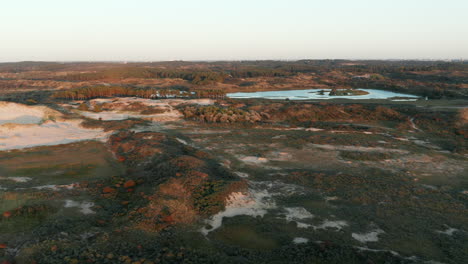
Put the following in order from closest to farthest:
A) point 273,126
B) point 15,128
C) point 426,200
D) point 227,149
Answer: point 426,200 → point 227,149 → point 15,128 → point 273,126

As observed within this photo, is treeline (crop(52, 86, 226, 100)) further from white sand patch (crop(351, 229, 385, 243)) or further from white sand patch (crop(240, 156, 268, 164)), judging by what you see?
white sand patch (crop(351, 229, 385, 243))

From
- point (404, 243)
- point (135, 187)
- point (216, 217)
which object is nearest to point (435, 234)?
point (404, 243)

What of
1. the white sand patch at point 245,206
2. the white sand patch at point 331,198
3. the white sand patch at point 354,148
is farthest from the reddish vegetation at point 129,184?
the white sand patch at point 354,148

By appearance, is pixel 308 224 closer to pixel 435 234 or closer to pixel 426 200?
pixel 435 234

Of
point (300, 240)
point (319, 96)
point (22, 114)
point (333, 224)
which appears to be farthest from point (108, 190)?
point (319, 96)

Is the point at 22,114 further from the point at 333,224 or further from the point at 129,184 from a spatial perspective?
the point at 333,224

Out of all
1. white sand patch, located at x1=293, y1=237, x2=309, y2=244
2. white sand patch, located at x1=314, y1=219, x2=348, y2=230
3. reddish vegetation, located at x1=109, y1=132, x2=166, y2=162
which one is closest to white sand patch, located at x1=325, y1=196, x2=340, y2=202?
white sand patch, located at x1=314, y1=219, x2=348, y2=230
